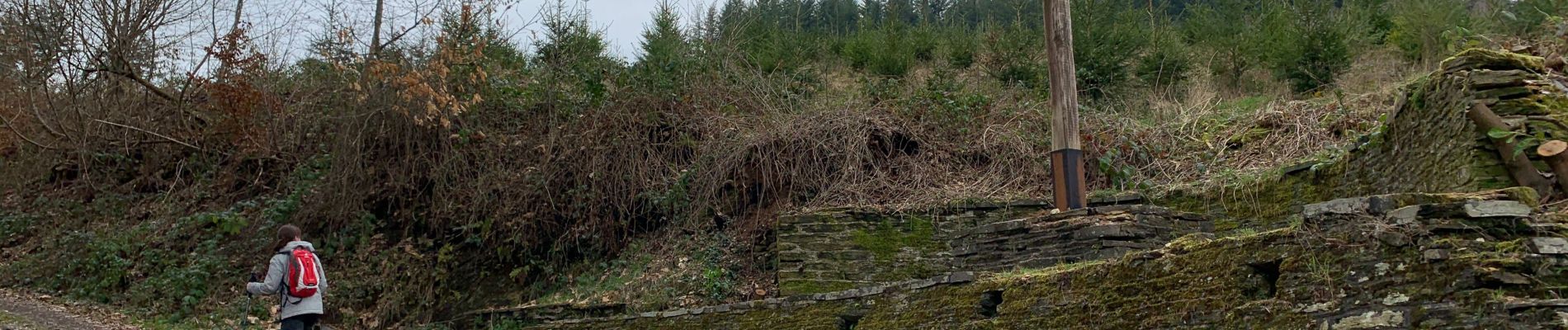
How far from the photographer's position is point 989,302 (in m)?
7.45

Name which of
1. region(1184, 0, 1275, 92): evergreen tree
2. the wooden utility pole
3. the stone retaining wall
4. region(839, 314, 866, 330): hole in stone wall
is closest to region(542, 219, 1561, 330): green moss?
region(839, 314, 866, 330): hole in stone wall

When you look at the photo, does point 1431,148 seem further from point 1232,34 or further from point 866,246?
point 1232,34

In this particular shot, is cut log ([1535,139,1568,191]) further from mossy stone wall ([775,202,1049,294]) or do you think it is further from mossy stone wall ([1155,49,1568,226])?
mossy stone wall ([775,202,1049,294])

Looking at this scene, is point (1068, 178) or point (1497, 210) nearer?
point (1497, 210)

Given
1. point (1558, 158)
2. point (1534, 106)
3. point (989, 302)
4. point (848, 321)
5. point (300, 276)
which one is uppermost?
point (1534, 106)

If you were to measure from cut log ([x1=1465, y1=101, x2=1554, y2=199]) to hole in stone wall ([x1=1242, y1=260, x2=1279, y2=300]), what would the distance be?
5.86ft

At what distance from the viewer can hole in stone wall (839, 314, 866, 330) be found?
8.65m

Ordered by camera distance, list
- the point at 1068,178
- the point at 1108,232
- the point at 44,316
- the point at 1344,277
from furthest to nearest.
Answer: the point at 44,316 → the point at 1068,178 → the point at 1108,232 → the point at 1344,277

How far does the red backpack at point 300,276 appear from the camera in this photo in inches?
300

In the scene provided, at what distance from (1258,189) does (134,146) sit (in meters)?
13.6

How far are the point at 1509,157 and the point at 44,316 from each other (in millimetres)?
11713

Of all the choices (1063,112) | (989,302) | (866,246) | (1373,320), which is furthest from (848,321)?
(1373,320)

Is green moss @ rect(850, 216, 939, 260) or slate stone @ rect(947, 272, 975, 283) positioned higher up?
green moss @ rect(850, 216, 939, 260)

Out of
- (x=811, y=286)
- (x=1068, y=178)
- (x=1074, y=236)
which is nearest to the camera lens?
(x=1074, y=236)
